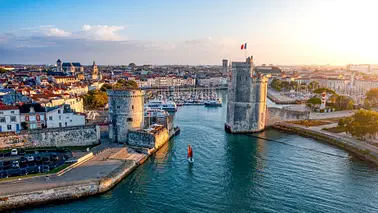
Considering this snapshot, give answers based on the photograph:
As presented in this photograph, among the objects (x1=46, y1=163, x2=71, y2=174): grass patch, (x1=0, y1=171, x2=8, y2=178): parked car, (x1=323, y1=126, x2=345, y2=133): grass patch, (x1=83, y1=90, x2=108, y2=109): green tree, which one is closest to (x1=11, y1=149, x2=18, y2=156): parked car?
(x1=0, y1=171, x2=8, y2=178): parked car

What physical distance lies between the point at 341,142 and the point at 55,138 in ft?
110

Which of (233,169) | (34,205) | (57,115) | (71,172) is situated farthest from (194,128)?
(34,205)

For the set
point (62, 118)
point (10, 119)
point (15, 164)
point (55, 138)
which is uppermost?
point (10, 119)

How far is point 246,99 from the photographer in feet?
130

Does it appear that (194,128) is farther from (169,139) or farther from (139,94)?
(139,94)

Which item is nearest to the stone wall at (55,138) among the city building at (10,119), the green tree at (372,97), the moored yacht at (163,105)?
the city building at (10,119)

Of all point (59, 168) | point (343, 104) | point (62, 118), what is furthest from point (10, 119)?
point (343, 104)

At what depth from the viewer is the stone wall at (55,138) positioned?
93.9ft

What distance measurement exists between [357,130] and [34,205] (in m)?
35.1

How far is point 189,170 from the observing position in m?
26.8

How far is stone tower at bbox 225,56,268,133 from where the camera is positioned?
39375mm

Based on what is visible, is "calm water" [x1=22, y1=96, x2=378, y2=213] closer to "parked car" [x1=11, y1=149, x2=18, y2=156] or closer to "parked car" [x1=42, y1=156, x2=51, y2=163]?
"parked car" [x1=42, y1=156, x2=51, y2=163]

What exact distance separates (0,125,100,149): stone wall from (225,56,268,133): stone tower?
19.4m

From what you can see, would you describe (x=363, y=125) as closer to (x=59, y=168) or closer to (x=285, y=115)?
(x=285, y=115)
